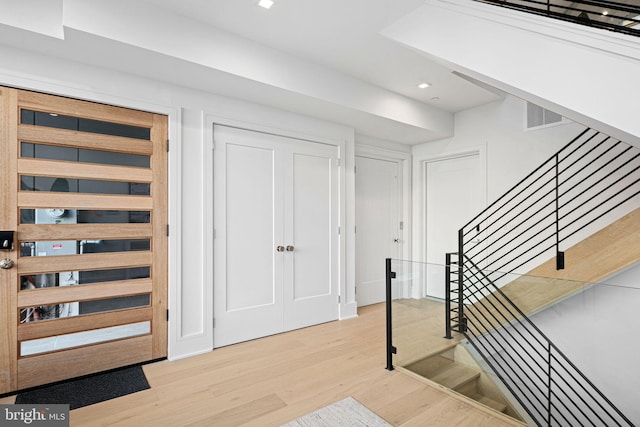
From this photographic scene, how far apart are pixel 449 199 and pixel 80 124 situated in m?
4.32

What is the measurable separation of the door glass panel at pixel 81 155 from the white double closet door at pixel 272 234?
0.66 meters

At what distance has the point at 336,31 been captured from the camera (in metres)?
2.62

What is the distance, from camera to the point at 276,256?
138 inches

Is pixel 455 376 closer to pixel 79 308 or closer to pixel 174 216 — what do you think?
pixel 174 216

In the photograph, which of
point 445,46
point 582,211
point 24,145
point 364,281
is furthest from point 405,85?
point 24,145

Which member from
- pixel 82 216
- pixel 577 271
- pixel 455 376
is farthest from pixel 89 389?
pixel 577 271

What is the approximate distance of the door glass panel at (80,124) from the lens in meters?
2.37

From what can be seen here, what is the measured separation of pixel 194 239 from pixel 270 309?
1.09m

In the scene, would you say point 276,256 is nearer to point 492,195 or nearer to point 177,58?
point 177,58

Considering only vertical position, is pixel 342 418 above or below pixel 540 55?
below

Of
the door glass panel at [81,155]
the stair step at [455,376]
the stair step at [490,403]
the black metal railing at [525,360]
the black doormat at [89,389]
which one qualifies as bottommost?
the stair step at [490,403]

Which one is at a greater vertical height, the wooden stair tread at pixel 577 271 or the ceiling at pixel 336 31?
the ceiling at pixel 336 31

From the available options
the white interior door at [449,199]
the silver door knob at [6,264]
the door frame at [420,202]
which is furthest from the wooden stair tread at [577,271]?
the silver door knob at [6,264]

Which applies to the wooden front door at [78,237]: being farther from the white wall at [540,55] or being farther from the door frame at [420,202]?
the door frame at [420,202]
